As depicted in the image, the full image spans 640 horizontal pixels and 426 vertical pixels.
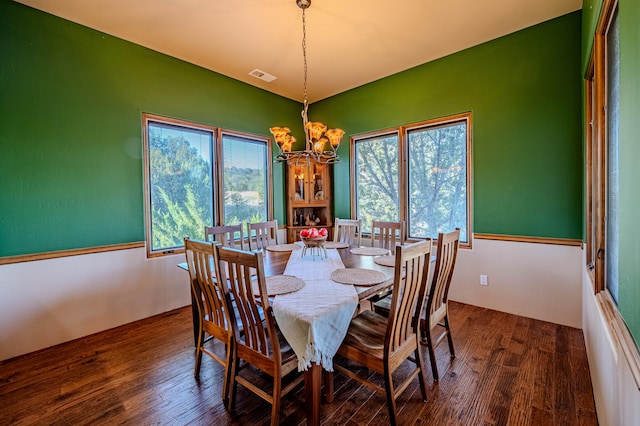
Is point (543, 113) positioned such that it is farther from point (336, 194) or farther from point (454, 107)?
point (336, 194)

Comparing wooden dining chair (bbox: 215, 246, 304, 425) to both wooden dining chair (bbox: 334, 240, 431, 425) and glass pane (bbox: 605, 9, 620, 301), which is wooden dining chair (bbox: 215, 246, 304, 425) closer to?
wooden dining chair (bbox: 334, 240, 431, 425)

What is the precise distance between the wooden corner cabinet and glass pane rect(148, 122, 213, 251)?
1.23 m

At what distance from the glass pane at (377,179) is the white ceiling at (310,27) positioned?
105 cm

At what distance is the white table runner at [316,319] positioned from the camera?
1425 millimetres

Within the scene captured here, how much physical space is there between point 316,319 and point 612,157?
Result: 6.19ft

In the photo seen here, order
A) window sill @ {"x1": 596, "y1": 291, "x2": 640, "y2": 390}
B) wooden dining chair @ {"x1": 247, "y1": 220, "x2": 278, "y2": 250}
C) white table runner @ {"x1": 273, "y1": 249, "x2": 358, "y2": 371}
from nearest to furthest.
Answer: window sill @ {"x1": 596, "y1": 291, "x2": 640, "y2": 390}
white table runner @ {"x1": 273, "y1": 249, "x2": 358, "y2": 371}
wooden dining chair @ {"x1": 247, "y1": 220, "x2": 278, "y2": 250}

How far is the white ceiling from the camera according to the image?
8.29 feet

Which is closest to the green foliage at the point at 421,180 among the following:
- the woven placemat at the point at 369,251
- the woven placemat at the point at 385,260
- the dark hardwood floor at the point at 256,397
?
the woven placemat at the point at 369,251

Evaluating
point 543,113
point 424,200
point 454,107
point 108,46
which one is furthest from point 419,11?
point 108,46

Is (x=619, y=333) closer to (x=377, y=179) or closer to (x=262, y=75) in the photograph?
(x=377, y=179)

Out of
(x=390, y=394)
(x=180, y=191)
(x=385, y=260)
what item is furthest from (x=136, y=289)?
(x=390, y=394)

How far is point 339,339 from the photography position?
1556 mm

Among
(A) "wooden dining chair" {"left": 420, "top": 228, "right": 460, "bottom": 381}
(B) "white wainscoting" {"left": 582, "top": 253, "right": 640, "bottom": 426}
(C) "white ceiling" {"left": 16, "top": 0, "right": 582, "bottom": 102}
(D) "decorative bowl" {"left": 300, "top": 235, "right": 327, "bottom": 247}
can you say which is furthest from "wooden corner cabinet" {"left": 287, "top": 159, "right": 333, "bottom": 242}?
(B) "white wainscoting" {"left": 582, "top": 253, "right": 640, "bottom": 426}

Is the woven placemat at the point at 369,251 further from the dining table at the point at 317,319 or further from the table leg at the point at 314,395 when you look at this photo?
the table leg at the point at 314,395
